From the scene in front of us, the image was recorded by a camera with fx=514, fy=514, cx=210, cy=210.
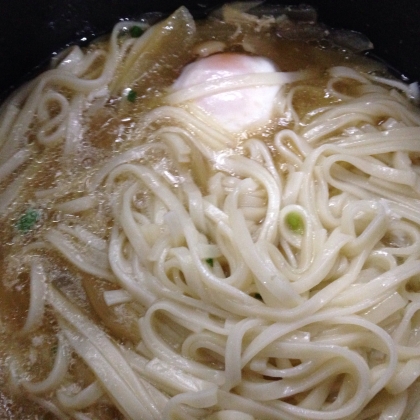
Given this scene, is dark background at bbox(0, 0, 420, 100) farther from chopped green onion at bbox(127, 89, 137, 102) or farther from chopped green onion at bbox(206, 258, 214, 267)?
chopped green onion at bbox(206, 258, 214, 267)

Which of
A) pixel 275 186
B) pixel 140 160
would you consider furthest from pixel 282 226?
pixel 140 160

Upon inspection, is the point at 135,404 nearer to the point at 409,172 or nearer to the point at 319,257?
the point at 319,257

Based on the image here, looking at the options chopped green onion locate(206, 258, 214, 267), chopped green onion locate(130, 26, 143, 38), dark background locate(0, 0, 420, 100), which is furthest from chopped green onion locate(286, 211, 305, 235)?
chopped green onion locate(130, 26, 143, 38)

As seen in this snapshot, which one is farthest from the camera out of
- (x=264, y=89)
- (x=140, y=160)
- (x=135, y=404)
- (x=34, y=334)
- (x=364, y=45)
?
(x=364, y=45)

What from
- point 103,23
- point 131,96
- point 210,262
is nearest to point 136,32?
point 103,23

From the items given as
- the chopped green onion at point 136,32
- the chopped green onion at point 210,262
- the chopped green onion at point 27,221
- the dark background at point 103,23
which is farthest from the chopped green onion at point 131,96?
the chopped green onion at point 210,262

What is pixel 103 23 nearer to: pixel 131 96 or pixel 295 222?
pixel 131 96
